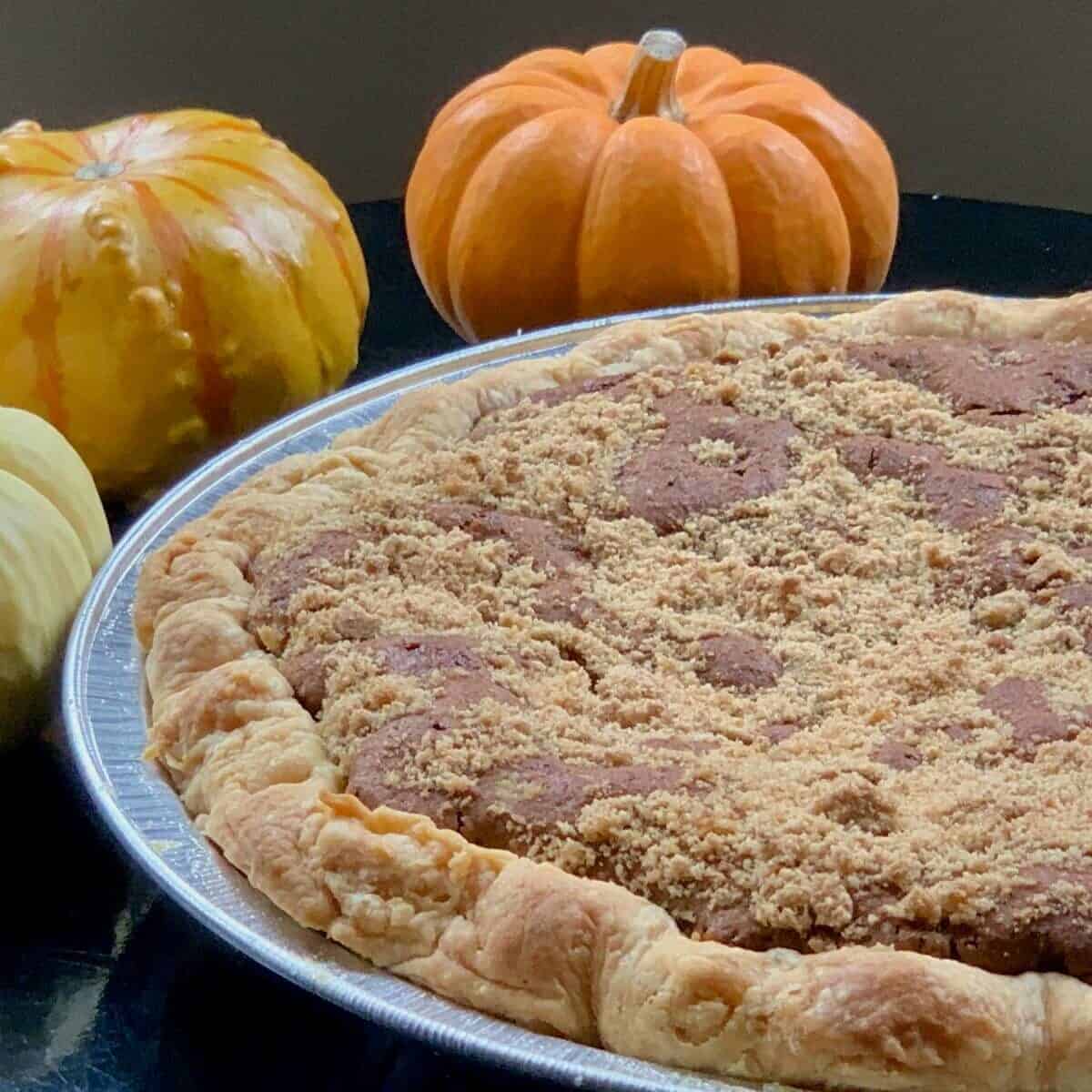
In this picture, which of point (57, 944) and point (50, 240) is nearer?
point (57, 944)

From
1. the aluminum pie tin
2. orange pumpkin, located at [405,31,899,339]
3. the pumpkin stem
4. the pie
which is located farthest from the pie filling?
the pumpkin stem

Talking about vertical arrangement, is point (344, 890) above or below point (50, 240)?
below

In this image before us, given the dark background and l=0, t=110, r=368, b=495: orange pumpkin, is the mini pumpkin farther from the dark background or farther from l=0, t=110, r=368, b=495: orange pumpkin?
the dark background

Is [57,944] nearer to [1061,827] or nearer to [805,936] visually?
[805,936]

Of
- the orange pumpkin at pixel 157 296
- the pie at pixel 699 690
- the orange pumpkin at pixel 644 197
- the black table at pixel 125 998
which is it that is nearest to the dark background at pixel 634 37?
the orange pumpkin at pixel 644 197

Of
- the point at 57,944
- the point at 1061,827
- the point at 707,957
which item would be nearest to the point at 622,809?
the point at 707,957

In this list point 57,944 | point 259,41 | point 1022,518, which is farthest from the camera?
point 259,41

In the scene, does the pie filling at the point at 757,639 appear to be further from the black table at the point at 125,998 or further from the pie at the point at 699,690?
the black table at the point at 125,998
